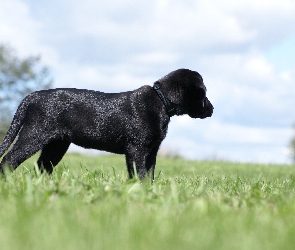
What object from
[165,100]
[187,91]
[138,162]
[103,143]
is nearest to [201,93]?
[187,91]

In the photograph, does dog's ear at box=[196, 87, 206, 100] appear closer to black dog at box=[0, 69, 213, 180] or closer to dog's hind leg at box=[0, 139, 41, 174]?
black dog at box=[0, 69, 213, 180]

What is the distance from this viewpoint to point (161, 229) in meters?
2.90

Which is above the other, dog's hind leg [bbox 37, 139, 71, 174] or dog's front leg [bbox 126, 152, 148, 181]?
dog's hind leg [bbox 37, 139, 71, 174]

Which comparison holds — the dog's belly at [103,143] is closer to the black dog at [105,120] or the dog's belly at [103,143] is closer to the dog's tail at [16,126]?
the black dog at [105,120]

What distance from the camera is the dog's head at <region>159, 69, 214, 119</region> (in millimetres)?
5773

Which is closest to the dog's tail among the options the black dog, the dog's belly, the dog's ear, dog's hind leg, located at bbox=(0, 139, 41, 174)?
the black dog

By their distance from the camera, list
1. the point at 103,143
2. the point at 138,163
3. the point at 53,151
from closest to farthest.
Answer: the point at 138,163 → the point at 103,143 → the point at 53,151

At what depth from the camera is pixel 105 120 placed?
5.68 metres

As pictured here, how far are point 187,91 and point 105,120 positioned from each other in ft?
3.29

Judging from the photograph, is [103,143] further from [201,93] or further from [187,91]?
[201,93]

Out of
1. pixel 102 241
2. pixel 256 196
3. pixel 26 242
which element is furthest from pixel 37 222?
pixel 256 196

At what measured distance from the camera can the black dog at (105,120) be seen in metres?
5.57

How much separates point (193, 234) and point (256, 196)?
2.00 meters

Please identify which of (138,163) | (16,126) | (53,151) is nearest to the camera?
(138,163)
